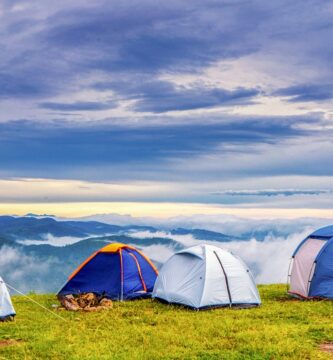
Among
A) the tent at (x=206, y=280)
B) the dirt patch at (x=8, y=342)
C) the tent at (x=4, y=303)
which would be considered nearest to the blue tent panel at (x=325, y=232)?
the tent at (x=206, y=280)

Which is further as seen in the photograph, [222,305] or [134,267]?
[134,267]

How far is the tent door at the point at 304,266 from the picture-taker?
25.9 metres

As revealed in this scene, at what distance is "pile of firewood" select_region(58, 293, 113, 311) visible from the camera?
22453 millimetres

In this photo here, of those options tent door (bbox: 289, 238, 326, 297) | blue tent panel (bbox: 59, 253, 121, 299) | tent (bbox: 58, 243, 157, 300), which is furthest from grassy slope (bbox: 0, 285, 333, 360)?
tent door (bbox: 289, 238, 326, 297)

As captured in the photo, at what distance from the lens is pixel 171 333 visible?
18047mm

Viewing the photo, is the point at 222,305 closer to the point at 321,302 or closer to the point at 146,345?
A: the point at 321,302

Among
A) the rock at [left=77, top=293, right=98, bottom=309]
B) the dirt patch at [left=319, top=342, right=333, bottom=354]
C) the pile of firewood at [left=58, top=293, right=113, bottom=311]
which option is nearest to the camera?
the dirt patch at [left=319, top=342, right=333, bottom=354]

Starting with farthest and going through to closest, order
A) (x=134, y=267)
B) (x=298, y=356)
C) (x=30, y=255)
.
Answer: (x=30, y=255), (x=134, y=267), (x=298, y=356)

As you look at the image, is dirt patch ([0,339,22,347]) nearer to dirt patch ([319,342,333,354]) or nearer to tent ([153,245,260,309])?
tent ([153,245,260,309])

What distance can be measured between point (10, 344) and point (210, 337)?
17.6 ft

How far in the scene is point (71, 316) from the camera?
21.3 m

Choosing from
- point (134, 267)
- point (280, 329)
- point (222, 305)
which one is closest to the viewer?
point (280, 329)

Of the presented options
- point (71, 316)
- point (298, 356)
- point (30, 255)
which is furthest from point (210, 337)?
point (30, 255)

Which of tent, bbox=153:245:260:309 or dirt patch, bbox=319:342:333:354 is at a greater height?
tent, bbox=153:245:260:309
